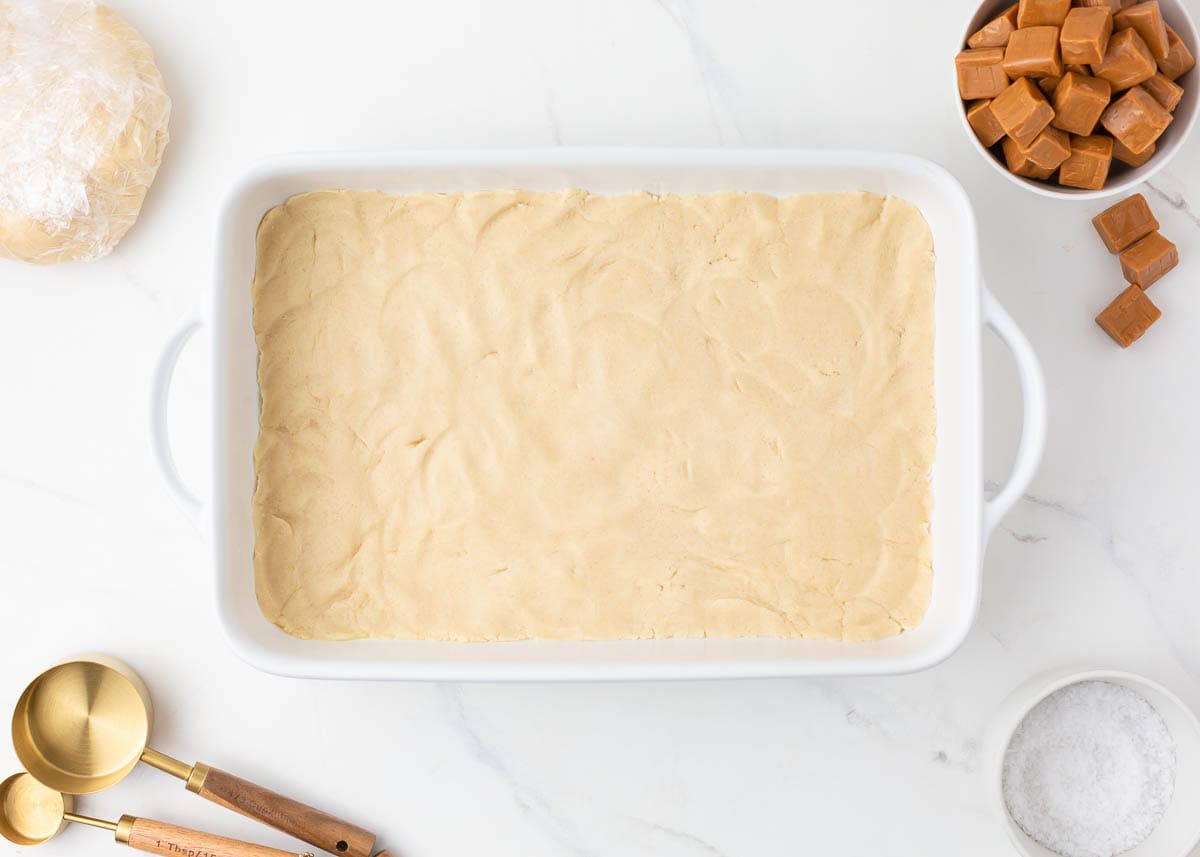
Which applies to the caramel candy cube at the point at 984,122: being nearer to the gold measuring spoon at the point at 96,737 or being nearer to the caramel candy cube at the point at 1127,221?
the caramel candy cube at the point at 1127,221

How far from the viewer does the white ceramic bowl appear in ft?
4.04

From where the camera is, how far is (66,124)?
1309 millimetres

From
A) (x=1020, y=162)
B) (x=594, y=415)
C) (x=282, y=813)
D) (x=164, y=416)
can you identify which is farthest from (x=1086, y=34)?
(x=282, y=813)

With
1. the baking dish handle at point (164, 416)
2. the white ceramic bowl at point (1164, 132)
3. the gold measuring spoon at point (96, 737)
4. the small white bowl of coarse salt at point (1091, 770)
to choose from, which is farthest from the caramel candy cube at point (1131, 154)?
the gold measuring spoon at point (96, 737)

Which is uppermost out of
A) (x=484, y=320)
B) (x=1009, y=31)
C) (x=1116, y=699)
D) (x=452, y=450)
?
(x=1009, y=31)

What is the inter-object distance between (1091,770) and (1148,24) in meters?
0.97

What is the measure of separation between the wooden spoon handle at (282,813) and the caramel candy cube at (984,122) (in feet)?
4.13

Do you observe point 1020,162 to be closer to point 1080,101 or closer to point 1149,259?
point 1080,101

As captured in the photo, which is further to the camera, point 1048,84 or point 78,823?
point 78,823

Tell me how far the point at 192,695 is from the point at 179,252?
0.64m

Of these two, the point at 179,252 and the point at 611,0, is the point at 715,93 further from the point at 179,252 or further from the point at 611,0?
the point at 179,252

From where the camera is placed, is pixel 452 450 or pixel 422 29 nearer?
pixel 452 450

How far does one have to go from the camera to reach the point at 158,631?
1.42 metres

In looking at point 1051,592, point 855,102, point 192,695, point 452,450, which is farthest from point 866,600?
point 192,695
